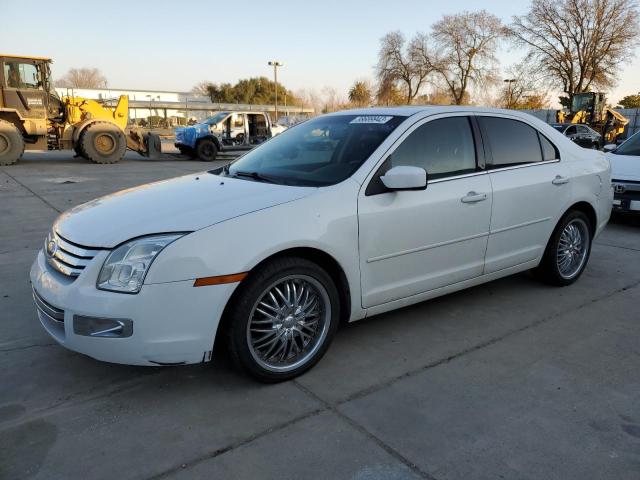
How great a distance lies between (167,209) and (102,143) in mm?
15444

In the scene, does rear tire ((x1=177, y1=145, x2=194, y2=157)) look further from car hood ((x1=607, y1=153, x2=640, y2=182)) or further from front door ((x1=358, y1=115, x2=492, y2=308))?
front door ((x1=358, y1=115, x2=492, y2=308))

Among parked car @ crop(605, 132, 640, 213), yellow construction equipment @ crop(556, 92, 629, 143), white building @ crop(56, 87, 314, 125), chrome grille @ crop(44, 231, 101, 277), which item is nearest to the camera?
chrome grille @ crop(44, 231, 101, 277)

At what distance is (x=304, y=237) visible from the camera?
2.84 metres

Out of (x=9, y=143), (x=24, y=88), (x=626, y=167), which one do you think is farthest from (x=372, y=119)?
(x=24, y=88)

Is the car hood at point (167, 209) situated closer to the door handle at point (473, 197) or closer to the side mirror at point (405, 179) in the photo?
the side mirror at point (405, 179)

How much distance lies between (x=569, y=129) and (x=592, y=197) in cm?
2087

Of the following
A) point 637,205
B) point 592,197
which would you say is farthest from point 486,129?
point 637,205

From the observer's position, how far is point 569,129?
23062 millimetres

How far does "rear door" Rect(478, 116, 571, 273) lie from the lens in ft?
12.8

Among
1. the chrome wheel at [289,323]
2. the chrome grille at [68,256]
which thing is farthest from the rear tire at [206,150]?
the chrome wheel at [289,323]

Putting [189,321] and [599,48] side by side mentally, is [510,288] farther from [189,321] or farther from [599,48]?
[599,48]

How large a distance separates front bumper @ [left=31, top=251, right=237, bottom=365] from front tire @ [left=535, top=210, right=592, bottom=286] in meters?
3.10

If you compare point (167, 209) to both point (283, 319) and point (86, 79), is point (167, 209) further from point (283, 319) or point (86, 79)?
point (86, 79)

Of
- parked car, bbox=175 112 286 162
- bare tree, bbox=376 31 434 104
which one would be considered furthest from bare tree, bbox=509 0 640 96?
parked car, bbox=175 112 286 162
